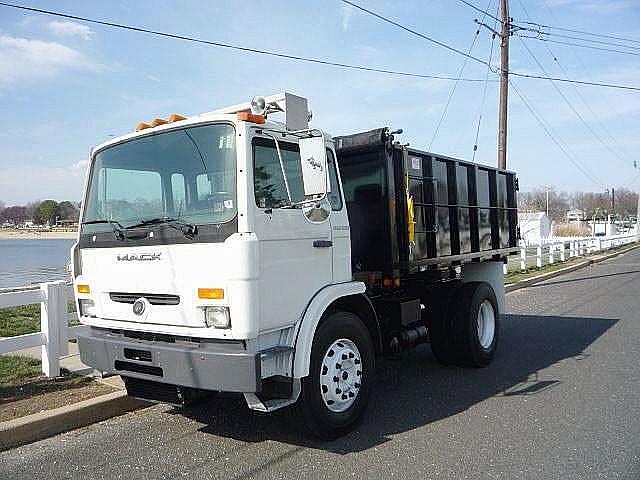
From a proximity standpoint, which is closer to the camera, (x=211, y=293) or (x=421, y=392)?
(x=211, y=293)

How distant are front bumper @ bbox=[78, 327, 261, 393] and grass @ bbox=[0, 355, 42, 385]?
1.81 metres

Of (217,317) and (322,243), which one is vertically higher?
(322,243)

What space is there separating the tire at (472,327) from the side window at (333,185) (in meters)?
2.62

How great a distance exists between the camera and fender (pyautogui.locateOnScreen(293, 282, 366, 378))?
14.2ft

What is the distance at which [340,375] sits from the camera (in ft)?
15.9

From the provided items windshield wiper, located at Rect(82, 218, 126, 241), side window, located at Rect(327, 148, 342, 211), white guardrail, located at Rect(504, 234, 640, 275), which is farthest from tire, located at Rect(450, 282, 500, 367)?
white guardrail, located at Rect(504, 234, 640, 275)

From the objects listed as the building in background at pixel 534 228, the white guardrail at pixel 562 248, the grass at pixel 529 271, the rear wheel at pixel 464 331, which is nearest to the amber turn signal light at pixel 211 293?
the rear wheel at pixel 464 331

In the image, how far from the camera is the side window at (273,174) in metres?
4.30

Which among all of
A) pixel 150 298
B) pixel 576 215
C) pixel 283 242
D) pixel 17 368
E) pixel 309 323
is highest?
pixel 576 215

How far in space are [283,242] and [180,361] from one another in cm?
115

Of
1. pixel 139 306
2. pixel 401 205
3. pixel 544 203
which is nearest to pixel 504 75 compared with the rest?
pixel 401 205

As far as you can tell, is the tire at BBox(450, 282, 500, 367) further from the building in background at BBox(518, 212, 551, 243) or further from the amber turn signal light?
the building in background at BBox(518, 212, 551, 243)

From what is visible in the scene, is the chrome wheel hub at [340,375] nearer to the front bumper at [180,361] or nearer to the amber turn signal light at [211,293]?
the front bumper at [180,361]

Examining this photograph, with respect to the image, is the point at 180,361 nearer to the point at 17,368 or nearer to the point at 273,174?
the point at 273,174
